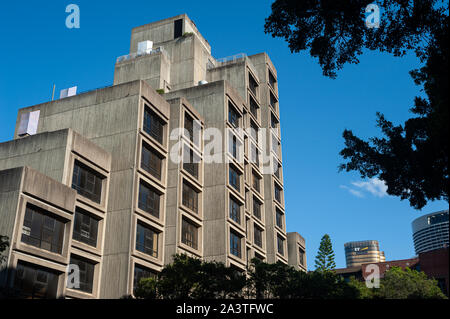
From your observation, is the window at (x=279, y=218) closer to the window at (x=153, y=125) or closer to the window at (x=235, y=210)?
the window at (x=235, y=210)

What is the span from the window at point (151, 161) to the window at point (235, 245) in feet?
36.4

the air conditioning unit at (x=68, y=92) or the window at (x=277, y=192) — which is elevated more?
the air conditioning unit at (x=68, y=92)

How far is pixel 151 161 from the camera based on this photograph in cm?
4819

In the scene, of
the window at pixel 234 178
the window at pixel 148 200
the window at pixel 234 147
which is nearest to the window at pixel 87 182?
the window at pixel 148 200

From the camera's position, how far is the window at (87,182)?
41.0 meters

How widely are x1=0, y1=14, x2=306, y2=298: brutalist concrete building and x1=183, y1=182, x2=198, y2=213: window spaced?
116 mm

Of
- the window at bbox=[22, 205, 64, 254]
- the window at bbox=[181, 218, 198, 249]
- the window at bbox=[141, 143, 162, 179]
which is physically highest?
the window at bbox=[141, 143, 162, 179]

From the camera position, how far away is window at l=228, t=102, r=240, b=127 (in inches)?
2372

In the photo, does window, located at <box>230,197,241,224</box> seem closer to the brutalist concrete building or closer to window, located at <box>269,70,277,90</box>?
the brutalist concrete building

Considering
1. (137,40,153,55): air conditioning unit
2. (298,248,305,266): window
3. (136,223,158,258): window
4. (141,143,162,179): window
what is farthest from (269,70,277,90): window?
(136,223,158,258): window

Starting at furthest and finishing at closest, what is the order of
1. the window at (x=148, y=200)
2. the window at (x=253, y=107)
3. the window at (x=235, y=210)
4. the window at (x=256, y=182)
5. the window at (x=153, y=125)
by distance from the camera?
the window at (x=253, y=107)
the window at (x=256, y=182)
the window at (x=235, y=210)
the window at (x=153, y=125)
the window at (x=148, y=200)

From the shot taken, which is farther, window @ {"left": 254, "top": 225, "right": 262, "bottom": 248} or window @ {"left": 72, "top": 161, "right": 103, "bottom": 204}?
window @ {"left": 254, "top": 225, "right": 262, "bottom": 248}
